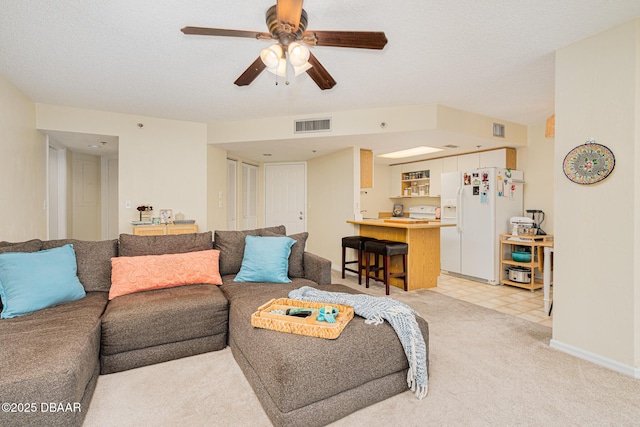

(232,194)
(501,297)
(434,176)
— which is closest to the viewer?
(501,297)

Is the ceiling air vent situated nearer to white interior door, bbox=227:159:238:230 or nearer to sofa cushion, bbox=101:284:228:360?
white interior door, bbox=227:159:238:230

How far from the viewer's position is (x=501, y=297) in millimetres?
3891

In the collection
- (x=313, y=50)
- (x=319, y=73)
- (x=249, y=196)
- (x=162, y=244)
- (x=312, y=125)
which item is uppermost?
(x=313, y=50)

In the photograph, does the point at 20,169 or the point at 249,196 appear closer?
the point at 20,169

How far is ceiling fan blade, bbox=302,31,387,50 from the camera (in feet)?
5.74

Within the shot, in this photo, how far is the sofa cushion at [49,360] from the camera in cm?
129

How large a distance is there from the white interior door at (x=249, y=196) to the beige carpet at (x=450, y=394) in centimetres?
429

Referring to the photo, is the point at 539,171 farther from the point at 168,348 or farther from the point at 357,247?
the point at 168,348

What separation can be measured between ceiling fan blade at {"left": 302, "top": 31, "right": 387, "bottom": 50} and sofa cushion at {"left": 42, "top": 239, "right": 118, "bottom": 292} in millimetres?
2316

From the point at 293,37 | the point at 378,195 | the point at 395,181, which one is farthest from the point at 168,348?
the point at 395,181

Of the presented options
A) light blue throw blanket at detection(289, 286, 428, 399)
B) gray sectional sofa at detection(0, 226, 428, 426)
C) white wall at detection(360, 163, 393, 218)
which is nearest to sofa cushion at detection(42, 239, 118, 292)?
gray sectional sofa at detection(0, 226, 428, 426)

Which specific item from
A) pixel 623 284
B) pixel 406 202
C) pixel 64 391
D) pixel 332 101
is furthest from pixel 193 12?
pixel 406 202

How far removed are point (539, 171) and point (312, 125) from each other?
3.62 metres

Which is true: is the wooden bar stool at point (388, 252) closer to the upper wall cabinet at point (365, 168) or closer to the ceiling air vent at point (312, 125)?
the upper wall cabinet at point (365, 168)
